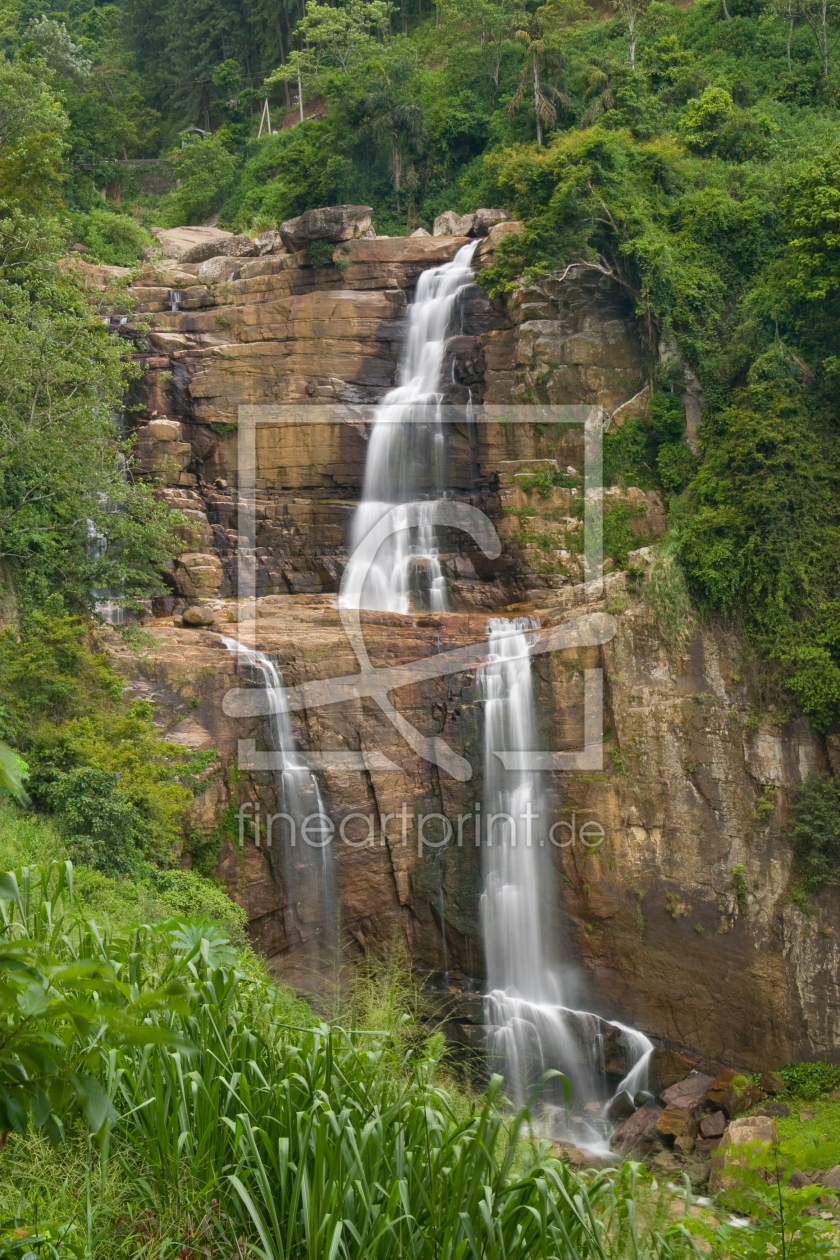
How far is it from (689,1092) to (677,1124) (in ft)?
2.63

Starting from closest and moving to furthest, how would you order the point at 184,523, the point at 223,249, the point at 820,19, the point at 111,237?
the point at 184,523, the point at 820,19, the point at 223,249, the point at 111,237

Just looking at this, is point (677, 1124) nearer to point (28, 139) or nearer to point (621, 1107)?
point (621, 1107)

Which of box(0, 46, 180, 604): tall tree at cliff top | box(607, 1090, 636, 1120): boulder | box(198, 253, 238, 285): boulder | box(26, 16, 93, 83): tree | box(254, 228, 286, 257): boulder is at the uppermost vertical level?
box(26, 16, 93, 83): tree

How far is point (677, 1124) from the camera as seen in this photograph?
40.2 feet

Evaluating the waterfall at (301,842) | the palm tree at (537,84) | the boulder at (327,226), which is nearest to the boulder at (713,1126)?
the waterfall at (301,842)

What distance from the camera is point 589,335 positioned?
1931 cm

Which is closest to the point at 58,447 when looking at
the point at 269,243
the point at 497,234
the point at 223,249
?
the point at 497,234

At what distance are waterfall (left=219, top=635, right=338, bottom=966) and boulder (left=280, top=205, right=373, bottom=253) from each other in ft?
36.8

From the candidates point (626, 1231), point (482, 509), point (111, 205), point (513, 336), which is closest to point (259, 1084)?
point (626, 1231)

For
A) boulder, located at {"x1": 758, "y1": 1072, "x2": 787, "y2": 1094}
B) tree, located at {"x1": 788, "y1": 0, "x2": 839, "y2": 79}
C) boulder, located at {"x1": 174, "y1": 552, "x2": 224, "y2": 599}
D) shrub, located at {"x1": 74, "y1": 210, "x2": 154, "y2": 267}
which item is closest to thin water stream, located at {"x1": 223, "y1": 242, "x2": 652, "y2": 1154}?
boulder, located at {"x1": 758, "y1": 1072, "x2": 787, "y2": 1094}

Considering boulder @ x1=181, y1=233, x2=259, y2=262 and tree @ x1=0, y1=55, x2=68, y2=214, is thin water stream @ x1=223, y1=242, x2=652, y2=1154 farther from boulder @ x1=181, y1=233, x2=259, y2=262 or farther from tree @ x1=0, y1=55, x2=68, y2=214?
boulder @ x1=181, y1=233, x2=259, y2=262

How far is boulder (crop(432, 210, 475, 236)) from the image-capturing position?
22.4m

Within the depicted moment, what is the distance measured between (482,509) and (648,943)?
8148mm

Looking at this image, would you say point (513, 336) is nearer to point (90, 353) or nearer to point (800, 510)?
point (800, 510)
